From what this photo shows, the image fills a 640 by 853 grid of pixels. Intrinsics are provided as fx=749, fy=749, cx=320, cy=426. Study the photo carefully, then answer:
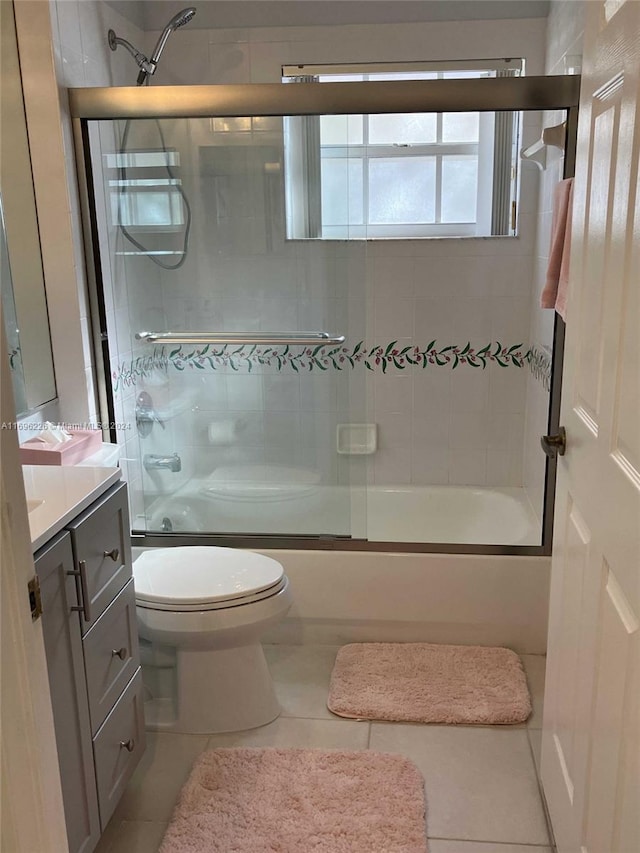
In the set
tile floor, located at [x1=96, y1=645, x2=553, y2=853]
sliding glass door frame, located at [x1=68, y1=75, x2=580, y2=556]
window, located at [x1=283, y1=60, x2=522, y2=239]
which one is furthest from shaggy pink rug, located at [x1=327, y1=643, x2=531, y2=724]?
window, located at [x1=283, y1=60, x2=522, y2=239]

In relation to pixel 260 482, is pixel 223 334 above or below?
above

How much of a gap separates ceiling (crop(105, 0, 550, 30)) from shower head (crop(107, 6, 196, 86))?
0.74 feet

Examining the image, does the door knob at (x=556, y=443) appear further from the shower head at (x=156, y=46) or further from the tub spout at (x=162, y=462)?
the shower head at (x=156, y=46)

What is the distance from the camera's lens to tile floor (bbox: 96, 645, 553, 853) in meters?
1.81

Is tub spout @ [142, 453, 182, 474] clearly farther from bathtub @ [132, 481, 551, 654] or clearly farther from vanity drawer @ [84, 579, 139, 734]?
vanity drawer @ [84, 579, 139, 734]

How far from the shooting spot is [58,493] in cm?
159

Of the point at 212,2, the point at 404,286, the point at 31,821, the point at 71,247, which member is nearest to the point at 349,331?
the point at 404,286

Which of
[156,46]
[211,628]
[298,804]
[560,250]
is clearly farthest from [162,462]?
[560,250]

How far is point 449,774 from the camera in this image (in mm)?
2021

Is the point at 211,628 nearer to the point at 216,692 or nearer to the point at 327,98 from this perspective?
the point at 216,692

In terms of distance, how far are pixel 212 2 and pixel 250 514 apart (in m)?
1.98

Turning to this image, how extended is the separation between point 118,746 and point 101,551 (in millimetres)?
485

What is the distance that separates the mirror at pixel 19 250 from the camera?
Result: 85.0 inches

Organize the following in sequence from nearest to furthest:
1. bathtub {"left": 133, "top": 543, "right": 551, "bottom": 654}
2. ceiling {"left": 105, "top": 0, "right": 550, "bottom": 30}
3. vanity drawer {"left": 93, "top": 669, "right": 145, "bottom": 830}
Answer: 1. vanity drawer {"left": 93, "top": 669, "right": 145, "bottom": 830}
2. bathtub {"left": 133, "top": 543, "right": 551, "bottom": 654}
3. ceiling {"left": 105, "top": 0, "right": 550, "bottom": 30}
